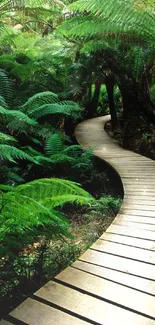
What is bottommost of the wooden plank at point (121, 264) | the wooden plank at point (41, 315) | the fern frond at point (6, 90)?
the wooden plank at point (121, 264)

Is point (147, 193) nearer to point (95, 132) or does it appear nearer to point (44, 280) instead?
point (44, 280)

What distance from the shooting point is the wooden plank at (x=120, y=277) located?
1670mm

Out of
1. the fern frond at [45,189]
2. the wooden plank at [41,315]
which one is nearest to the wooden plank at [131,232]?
the fern frond at [45,189]

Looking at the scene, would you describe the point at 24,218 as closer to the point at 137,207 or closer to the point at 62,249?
the point at 62,249

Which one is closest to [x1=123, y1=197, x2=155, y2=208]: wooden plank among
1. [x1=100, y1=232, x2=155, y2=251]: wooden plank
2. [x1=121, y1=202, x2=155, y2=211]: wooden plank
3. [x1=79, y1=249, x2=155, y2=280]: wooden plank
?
[x1=121, y1=202, x2=155, y2=211]: wooden plank

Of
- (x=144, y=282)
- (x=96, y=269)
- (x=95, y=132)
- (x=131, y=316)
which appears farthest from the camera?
(x=95, y=132)

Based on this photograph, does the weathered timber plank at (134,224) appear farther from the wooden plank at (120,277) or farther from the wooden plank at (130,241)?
the wooden plank at (120,277)

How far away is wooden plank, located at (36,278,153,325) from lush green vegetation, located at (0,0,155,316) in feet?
1.06

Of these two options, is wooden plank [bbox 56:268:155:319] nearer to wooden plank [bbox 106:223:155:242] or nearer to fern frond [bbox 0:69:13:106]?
wooden plank [bbox 106:223:155:242]

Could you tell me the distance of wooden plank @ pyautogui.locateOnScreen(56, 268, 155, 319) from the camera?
4.96ft

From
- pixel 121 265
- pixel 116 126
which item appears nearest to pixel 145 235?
pixel 121 265

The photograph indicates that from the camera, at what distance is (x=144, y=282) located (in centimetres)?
172

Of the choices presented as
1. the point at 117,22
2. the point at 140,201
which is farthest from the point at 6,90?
the point at 140,201

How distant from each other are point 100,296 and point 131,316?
0.67ft
